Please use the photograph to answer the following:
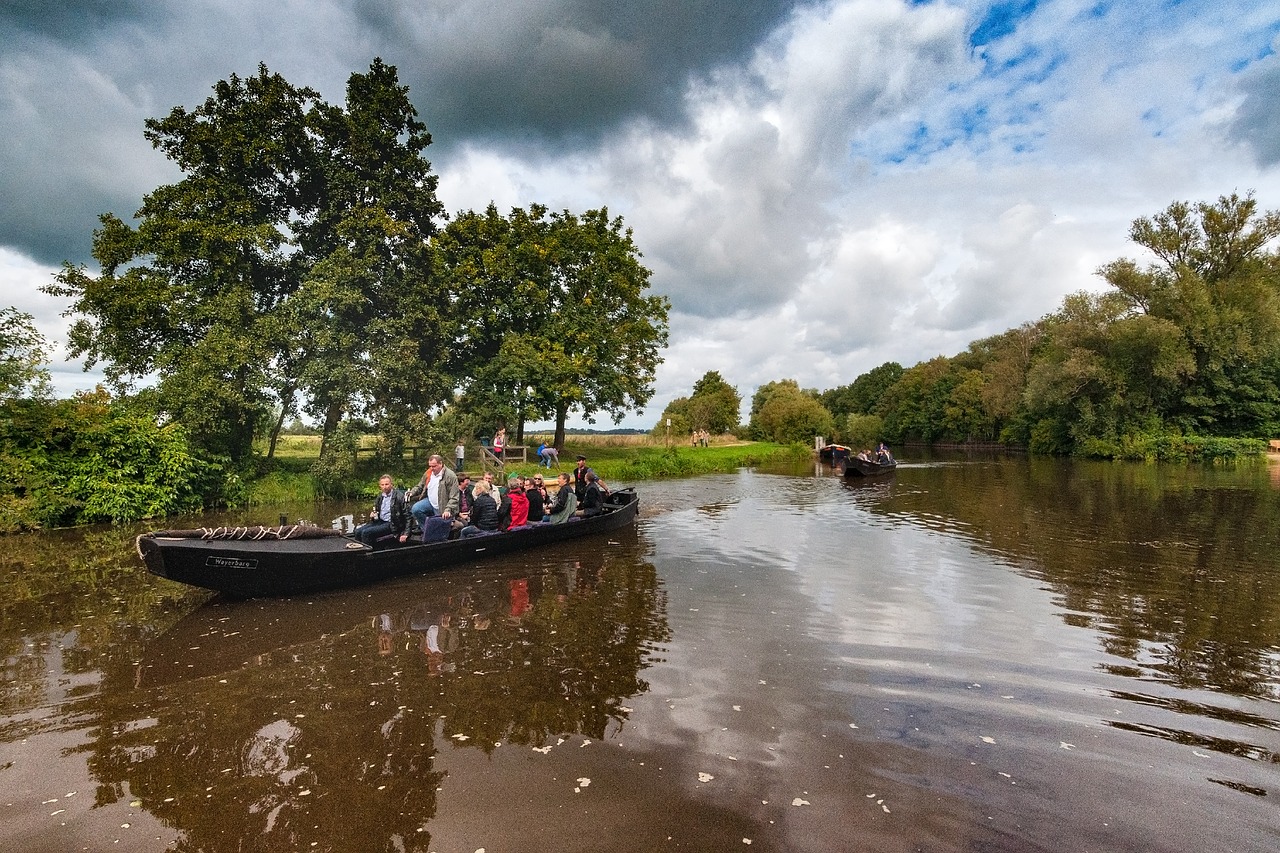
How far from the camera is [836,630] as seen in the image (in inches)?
306

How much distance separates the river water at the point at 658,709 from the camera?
3914 mm

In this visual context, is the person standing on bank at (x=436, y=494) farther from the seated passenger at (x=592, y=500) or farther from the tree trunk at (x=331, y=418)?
the tree trunk at (x=331, y=418)

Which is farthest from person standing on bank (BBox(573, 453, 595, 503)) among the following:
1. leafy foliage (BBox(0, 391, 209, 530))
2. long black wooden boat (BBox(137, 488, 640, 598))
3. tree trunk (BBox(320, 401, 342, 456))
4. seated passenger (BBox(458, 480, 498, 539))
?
leafy foliage (BBox(0, 391, 209, 530))

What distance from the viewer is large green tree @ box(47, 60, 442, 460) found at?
1975 centimetres

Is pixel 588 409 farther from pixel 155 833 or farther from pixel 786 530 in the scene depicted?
pixel 155 833

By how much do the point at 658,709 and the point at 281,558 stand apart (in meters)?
6.75

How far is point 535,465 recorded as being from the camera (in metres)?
29.4

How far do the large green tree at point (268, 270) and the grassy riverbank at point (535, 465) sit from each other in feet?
7.42

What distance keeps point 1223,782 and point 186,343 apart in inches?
1084

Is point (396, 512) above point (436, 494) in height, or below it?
below

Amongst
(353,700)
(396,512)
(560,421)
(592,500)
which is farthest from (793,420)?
(353,700)

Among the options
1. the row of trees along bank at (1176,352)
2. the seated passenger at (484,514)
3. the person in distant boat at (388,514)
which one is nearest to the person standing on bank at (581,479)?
the seated passenger at (484,514)

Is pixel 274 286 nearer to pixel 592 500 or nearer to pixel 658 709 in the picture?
pixel 592 500

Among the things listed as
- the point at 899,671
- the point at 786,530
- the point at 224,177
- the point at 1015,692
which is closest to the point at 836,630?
the point at 899,671
